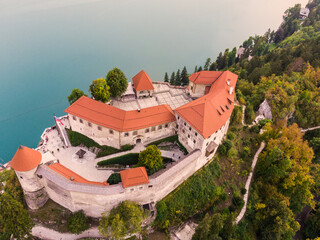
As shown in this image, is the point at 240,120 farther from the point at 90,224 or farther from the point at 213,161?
the point at 90,224

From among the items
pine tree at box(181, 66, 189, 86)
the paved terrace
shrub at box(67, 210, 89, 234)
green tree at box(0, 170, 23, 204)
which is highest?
pine tree at box(181, 66, 189, 86)

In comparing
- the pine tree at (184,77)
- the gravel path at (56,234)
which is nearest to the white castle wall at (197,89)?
the pine tree at (184,77)

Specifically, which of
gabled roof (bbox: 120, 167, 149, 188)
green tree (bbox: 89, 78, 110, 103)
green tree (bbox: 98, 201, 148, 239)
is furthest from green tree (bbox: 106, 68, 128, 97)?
green tree (bbox: 98, 201, 148, 239)

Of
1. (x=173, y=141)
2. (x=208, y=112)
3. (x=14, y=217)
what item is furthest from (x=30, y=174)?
(x=208, y=112)

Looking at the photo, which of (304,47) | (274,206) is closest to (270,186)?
(274,206)

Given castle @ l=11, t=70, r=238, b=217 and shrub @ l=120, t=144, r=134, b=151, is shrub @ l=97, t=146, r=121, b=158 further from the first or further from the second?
shrub @ l=120, t=144, r=134, b=151

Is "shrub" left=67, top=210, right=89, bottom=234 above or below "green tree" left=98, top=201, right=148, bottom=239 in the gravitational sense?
below

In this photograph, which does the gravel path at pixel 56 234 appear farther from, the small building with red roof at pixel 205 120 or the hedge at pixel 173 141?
the small building with red roof at pixel 205 120

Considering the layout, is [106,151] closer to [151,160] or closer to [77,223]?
[151,160]
